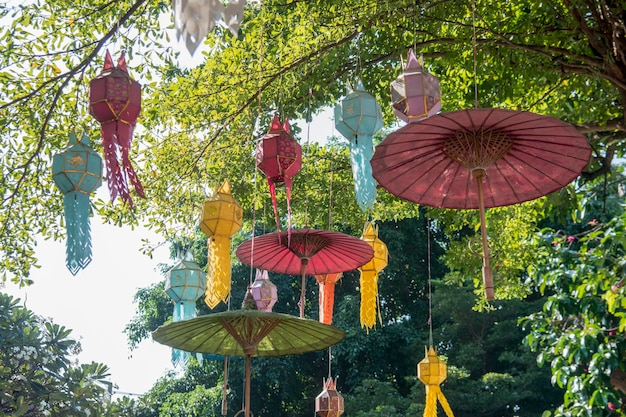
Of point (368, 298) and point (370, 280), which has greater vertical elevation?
point (370, 280)

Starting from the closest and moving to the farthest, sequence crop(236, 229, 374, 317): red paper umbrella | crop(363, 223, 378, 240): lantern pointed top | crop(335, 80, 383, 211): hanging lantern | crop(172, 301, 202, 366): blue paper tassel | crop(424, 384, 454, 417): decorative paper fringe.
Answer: crop(335, 80, 383, 211): hanging lantern < crop(236, 229, 374, 317): red paper umbrella < crop(172, 301, 202, 366): blue paper tassel < crop(424, 384, 454, 417): decorative paper fringe < crop(363, 223, 378, 240): lantern pointed top

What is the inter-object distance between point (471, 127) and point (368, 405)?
8.48 meters

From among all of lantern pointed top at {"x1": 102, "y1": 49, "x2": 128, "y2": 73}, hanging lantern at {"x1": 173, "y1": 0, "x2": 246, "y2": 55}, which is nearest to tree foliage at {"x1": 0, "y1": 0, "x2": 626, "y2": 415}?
lantern pointed top at {"x1": 102, "y1": 49, "x2": 128, "y2": 73}

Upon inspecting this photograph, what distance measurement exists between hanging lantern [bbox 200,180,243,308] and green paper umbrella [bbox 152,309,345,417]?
2.20 feet

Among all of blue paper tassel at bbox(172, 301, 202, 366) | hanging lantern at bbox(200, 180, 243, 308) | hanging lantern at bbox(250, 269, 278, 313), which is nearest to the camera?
hanging lantern at bbox(200, 180, 243, 308)

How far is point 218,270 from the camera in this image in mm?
4543

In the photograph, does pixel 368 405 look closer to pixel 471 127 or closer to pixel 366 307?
pixel 366 307

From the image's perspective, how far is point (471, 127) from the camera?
120 inches

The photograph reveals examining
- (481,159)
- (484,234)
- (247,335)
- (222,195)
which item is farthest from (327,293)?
(481,159)

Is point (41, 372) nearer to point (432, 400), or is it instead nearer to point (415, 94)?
point (432, 400)

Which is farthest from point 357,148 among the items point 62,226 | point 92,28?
point 62,226

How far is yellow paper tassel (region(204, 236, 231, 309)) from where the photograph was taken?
4.52 m

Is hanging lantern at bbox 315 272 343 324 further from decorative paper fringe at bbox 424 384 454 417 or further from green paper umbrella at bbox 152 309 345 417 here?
green paper umbrella at bbox 152 309 345 417

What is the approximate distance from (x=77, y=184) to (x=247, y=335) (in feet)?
3.42
